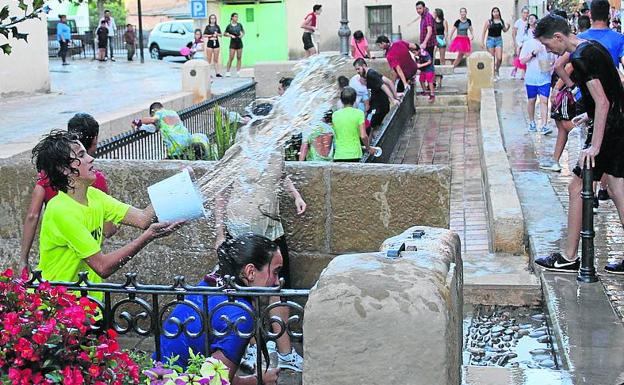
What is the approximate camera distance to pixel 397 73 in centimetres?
1928

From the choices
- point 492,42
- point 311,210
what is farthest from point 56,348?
point 492,42

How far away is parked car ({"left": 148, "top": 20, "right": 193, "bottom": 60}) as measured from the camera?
126ft

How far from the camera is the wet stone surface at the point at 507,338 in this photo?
5871 millimetres

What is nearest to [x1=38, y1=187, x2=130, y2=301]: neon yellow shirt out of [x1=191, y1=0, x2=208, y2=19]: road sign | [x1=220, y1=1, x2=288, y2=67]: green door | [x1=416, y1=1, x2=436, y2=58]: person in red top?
[x1=416, y1=1, x2=436, y2=58]: person in red top

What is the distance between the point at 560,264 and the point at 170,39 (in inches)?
1310

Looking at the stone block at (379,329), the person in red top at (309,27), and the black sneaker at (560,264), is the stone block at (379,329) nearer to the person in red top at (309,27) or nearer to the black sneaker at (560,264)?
the black sneaker at (560,264)

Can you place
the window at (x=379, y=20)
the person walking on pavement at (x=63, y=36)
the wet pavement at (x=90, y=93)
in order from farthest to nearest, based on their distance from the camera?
1. the window at (x=379, y=20)
2. the person walking on pavement at (x=63, y=36)
3. the wet pavement at (x=90, y=93)

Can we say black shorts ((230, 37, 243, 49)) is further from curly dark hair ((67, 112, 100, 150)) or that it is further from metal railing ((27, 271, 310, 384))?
metal railing ((27, 271, 310, 384))

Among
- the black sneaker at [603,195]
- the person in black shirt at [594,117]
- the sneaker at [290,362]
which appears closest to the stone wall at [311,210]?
the person in black shirt at [594,117]

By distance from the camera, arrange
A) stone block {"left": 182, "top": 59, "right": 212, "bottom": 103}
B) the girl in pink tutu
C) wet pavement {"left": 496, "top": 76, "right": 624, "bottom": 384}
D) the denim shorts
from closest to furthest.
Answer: wet pavement {"left": 496, "top": 76, "right": 624, "bottom": 384}
stone block {"left": 182, "top": 59, "right": 212, "bottom": 103}
the denim shorts
the girl in pink tutu

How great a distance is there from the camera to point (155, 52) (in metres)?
39.0

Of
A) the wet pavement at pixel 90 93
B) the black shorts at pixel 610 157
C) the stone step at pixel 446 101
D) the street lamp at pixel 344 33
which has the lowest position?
the stone step at pixel 446 101

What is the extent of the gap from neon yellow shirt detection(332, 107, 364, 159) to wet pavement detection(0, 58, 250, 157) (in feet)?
10.3

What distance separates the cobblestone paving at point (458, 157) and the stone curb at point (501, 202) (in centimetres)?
26
